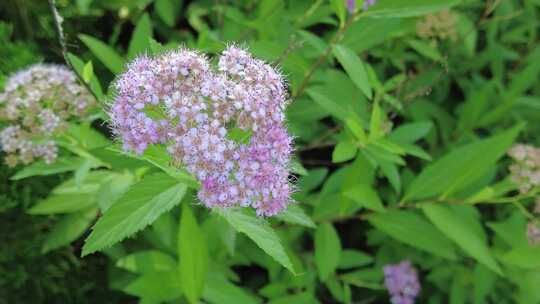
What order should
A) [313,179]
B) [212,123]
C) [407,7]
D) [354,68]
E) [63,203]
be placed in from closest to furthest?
[212,123] < [354,68] < [407,7] < [63,203] < [313,179]

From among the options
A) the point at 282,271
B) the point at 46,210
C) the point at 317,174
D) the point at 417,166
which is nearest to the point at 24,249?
the point at 46,210

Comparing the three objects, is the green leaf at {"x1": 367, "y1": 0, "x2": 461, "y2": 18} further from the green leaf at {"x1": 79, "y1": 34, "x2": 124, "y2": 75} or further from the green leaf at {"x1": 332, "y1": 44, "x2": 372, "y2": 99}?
the green leaf at {"x1": 79, "y1": 34, "x2": 124, "y2": 75}

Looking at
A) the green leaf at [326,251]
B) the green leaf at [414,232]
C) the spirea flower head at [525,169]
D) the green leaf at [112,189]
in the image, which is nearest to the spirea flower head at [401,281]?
the green leaf at [414,232]

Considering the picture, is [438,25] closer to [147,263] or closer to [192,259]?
[192,259]

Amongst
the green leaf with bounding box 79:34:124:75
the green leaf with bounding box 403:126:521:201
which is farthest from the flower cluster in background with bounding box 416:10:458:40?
the green leaf with bounding box 79:34:124:75

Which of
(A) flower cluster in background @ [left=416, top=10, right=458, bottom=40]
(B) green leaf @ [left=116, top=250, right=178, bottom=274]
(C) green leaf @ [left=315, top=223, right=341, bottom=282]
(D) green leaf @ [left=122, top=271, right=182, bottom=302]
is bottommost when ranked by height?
(D) green leaf @ [left=122, top=271, right=182, bottom=302]

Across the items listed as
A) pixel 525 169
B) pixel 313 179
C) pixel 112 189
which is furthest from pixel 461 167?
pixel 112 189

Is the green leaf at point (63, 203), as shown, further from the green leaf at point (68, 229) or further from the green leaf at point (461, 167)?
the green leaf at point (461, 167)

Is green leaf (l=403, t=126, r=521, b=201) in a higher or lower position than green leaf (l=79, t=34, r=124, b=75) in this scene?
lower
